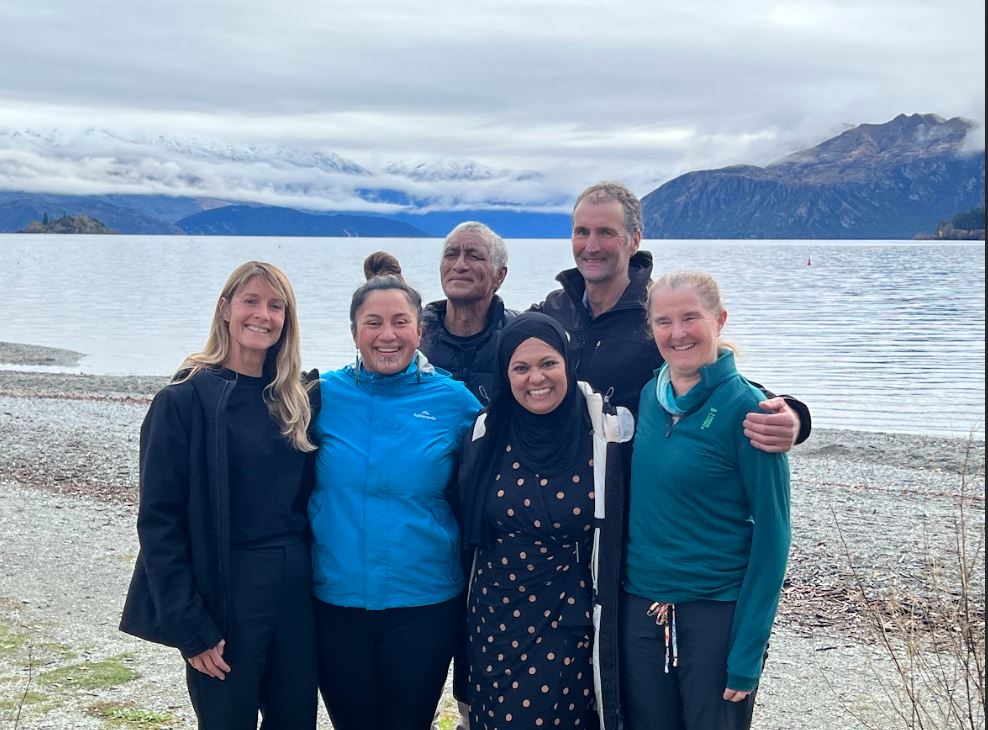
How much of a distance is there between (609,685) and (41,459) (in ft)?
44.3

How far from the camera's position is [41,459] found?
15422 millimetres

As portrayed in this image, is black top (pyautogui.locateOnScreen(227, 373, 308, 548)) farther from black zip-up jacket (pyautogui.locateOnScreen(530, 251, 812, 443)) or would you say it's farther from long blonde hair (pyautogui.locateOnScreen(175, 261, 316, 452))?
black zip-up jacket (pyautogui.locateOnScreen(530, 251, 812, 443))

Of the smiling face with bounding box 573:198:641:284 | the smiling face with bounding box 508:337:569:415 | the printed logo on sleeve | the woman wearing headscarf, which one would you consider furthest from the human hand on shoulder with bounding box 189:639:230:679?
the smiling face with bounding box 573:198:641:284

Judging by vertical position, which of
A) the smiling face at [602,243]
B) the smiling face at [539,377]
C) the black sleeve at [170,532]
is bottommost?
the black sleeve at [170,532]

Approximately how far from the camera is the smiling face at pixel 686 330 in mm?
3924

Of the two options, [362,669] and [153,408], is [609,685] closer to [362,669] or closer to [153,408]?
[362,669]

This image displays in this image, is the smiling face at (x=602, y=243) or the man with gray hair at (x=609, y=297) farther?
the smiling face at (x=602, y=243)

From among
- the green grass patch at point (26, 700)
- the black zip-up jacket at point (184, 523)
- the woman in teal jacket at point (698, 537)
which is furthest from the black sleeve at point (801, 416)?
the green grass patch at point (26, 700)

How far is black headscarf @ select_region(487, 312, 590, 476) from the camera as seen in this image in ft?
13.6

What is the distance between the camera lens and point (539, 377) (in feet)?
13.5

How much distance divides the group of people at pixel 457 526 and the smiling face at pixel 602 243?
2.31 feet

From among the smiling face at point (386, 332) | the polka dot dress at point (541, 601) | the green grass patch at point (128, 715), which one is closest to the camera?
the polka dot dress at point (541, 601)

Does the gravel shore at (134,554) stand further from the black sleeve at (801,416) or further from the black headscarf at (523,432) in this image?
the black headscarf at (523,432)

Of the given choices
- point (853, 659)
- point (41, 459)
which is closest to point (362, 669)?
point (853, 659)
